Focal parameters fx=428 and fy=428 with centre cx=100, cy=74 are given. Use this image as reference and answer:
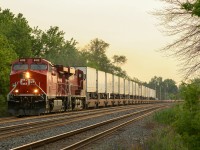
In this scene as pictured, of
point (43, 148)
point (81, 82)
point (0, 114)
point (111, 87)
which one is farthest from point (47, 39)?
point (43, 148)

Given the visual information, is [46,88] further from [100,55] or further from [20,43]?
[100,55]

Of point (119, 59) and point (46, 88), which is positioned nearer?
point (46, 88)

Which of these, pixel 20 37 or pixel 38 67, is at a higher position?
pixel 20 37

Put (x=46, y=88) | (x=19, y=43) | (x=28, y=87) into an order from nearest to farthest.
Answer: (x=46, y=88) → (x=28, y=87) → (x=19, y=43)

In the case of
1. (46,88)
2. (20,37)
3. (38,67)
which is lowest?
(46,88)

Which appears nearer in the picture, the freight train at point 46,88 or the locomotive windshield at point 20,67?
the freight train at point 46,88

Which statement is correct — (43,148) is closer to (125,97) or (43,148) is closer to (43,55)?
(43,55)

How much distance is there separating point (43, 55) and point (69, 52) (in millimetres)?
47306

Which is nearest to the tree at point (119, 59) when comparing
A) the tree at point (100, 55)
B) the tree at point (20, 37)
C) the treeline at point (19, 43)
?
the tree at point (100, 55)

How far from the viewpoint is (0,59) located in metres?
32.8

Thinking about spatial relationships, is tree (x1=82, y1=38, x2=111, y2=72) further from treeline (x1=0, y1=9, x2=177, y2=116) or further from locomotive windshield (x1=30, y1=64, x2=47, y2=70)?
locomotive windshield (x1=30, y1=64, x2=47, y2=70)

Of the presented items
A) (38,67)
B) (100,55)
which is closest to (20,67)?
(38,67)

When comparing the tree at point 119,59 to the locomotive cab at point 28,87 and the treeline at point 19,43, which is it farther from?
the locomotive cab at point 28,87

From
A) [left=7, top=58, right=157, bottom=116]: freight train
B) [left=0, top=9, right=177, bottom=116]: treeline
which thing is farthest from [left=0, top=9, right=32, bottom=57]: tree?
[left=7, top=58, right=157, bottom=116]: freight train
